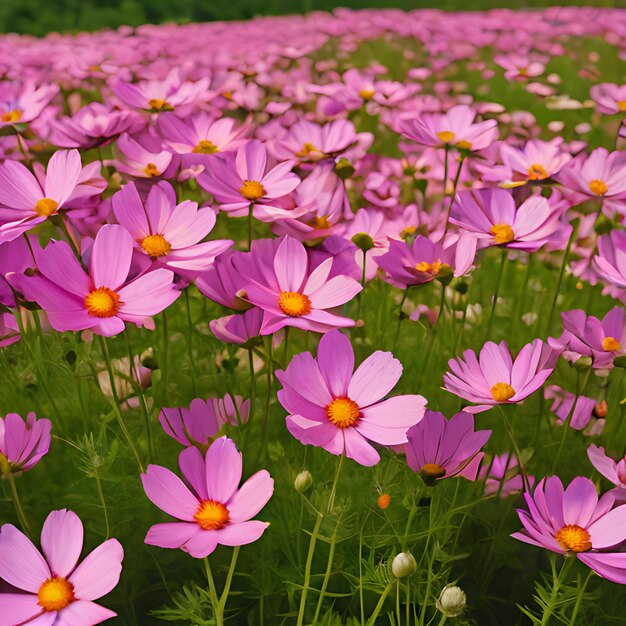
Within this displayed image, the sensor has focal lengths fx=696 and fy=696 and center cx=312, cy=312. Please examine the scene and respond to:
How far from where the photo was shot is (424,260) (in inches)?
40.2

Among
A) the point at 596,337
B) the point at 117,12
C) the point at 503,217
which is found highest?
the point at 503,217

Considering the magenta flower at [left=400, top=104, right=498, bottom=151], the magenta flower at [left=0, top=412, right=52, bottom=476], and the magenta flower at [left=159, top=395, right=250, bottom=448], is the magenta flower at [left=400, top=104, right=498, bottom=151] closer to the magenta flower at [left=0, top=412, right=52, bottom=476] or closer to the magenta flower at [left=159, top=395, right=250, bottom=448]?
the magenta flower at [left=159, top=395, right=250, bottom=448]

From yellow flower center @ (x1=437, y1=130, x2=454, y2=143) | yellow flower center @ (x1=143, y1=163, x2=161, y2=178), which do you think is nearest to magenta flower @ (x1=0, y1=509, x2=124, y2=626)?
yellow flower center @ (x1=143, y1=163, x2=161, y2=178)

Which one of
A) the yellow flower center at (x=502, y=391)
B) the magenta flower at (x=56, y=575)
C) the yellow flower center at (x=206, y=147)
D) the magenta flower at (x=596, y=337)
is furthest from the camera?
the yellow flower center at (x=206, y=147)

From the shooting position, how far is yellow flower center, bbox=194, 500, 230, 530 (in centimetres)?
71

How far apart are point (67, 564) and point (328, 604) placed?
1.43 feet

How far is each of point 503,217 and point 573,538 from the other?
495 millimetres

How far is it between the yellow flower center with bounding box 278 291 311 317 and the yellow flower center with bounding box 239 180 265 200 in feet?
0.65

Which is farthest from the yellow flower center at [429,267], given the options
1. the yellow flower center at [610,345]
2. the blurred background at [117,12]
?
the blurred background at [117,12]

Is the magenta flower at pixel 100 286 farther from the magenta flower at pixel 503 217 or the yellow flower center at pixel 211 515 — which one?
the magenta flower at pixel 503 217

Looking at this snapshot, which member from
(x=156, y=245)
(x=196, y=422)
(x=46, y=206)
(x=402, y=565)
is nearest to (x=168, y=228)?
(x=156, y=245)

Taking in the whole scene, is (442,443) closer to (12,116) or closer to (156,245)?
(156,245)

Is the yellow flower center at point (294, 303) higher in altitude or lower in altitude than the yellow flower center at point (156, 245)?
lower

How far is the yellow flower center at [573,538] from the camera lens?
753 millimetres
